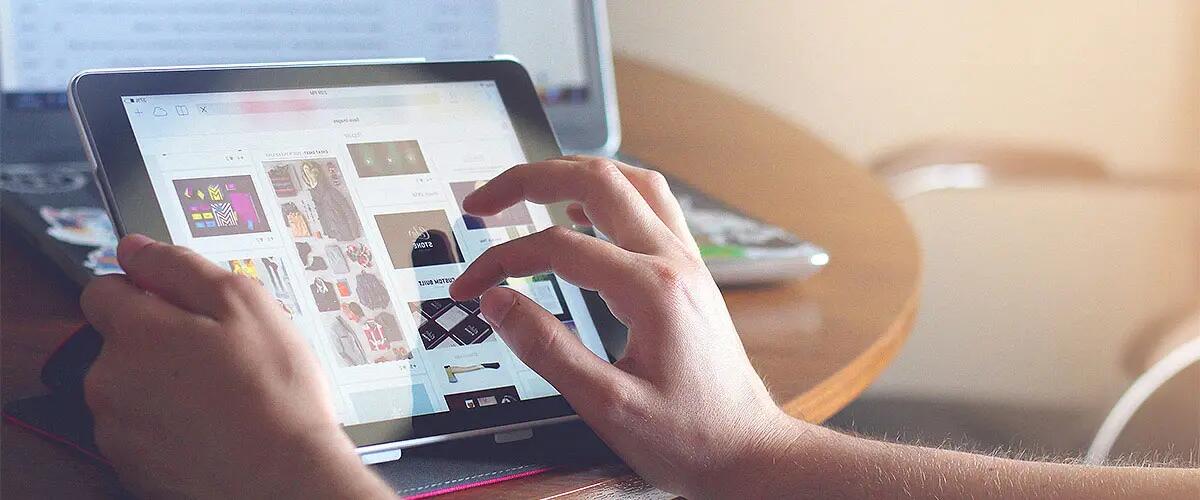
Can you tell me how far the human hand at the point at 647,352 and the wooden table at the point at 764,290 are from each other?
1.0 inches

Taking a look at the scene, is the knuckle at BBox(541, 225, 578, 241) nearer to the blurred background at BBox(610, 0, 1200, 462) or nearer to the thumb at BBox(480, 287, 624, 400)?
the thumb at BBox(480, 287, 624, 400)

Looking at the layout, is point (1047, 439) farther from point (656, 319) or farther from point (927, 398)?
point (656, 319)

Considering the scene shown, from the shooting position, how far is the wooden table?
459 mm

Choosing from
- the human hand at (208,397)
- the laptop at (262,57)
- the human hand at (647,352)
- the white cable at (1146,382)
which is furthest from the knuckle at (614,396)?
the white cable at (1146,382)

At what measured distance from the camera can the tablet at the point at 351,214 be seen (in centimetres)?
47

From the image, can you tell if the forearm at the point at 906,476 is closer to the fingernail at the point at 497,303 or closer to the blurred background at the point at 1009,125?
the fingernail at the point at 497,303

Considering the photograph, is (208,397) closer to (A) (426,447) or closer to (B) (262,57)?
(A) (426,447)

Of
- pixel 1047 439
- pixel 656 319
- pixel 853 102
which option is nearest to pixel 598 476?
pixel 656 319

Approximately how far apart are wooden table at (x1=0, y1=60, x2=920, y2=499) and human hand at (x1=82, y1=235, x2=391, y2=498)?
0.14 ft

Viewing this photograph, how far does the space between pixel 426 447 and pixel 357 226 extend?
0.39 ft

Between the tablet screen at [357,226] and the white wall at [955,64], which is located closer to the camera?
the tablet screen at [357,226]

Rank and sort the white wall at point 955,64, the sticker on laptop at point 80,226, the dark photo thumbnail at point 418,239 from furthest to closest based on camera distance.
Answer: the white wall at point 955,64, the sticker on laptop at point 80,226, the dark photo thumbnail at point 418,239

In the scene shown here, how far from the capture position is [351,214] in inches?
20.1

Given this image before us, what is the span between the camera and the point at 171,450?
406 millimetres
